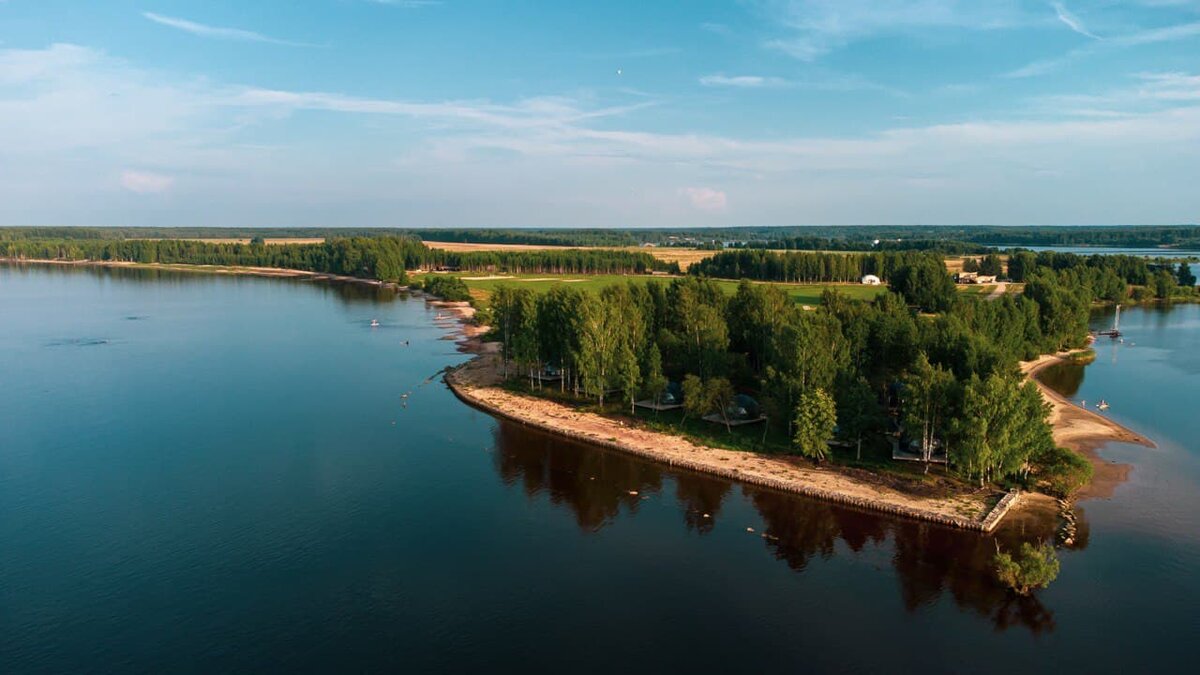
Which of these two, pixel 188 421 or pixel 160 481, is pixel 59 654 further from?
pixel 188 421

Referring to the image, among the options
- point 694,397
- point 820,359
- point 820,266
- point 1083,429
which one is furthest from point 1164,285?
point 694,397

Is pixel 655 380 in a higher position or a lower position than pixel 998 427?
lower

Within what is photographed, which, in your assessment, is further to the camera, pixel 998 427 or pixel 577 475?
pixel 577 475

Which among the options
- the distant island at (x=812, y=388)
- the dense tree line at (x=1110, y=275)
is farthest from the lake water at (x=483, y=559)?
the dense tree line at (x=1110, y=275)

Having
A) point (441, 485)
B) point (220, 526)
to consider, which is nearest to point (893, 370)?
point (441, 485)

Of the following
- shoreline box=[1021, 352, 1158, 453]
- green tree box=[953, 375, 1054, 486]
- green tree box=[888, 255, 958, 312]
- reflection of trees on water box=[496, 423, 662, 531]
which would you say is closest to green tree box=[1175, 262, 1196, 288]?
green tree box=[888, 255, 958, 312]

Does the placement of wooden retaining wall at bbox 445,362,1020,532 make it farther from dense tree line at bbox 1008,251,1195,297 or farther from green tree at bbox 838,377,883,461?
dense tree line at bbox 1008,251,1195,297

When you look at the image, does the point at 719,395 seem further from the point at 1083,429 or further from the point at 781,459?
the point at 1083,429
